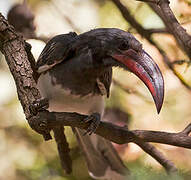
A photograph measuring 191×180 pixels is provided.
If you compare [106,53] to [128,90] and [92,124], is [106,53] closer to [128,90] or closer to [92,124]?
[92,124]

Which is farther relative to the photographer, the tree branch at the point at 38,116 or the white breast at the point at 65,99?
the white breast at the point at 65,99

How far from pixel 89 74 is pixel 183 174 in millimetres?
877

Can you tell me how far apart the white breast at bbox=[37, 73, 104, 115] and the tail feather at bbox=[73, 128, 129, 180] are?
32 cm

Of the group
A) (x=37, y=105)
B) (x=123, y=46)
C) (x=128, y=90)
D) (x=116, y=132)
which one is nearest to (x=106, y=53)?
(x=123, y=46)

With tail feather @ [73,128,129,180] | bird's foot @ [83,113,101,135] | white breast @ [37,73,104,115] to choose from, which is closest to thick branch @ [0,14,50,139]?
bird's foot @ [83,113,101,135]

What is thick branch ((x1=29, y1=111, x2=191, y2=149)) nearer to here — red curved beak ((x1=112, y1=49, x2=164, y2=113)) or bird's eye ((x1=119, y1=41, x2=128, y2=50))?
red curved beak ((x1=112, y1=49, x2=164, y2=113))

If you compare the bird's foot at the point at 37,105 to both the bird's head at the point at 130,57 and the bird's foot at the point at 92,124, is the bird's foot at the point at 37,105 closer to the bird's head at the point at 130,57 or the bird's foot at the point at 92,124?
the bird's foot at the point at 92,124

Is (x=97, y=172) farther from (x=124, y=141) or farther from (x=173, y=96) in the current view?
(x=173, y=96)

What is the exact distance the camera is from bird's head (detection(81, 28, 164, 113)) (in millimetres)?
1439

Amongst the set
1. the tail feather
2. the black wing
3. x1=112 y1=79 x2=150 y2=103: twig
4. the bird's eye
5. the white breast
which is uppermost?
the bird's eye

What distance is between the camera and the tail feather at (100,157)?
2.10m

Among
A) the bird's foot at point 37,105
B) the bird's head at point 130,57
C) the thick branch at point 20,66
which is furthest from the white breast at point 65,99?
the bird's foot at point 37,105

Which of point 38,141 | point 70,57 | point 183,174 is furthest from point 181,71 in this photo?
point 183,174

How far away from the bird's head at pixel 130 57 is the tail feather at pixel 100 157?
1.92 feet
